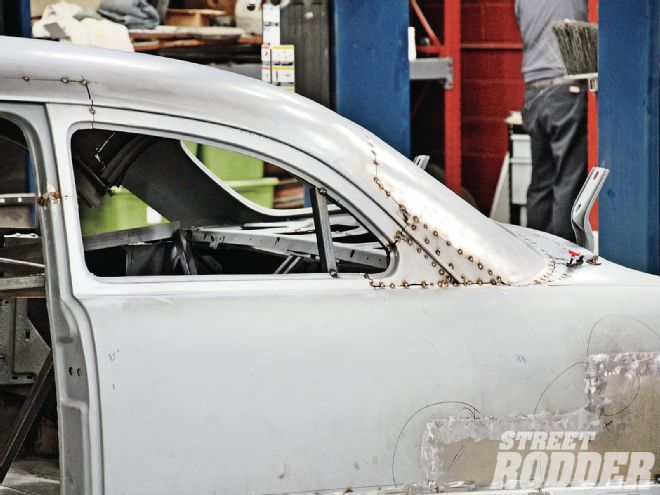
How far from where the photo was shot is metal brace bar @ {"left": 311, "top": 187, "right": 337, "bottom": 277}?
3141 mm

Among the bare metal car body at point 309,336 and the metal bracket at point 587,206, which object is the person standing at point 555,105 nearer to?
the metal bracket at point 587,206

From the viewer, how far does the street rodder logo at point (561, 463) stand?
3184 millimetres

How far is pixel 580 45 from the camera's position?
24.9 ft

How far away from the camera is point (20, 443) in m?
3.46

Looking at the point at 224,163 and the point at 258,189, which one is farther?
the point at 258,189

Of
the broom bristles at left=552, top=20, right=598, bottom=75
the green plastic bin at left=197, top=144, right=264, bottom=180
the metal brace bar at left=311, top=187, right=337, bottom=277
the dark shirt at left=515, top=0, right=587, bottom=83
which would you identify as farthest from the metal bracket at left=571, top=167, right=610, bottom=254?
the dark shirt at left=515, top=0, right=587, bottom=83

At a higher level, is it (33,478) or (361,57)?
(361,57)

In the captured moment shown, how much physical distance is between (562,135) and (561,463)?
6061mm

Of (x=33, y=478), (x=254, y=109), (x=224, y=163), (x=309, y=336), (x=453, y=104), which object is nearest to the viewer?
(x=309, y=336)

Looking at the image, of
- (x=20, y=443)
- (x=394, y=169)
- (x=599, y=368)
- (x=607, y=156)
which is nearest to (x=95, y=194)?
(x=20, y=443)

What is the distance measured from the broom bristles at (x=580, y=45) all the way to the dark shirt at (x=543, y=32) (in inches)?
43.2

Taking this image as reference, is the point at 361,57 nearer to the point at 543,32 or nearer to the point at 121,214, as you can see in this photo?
the point at 121,214

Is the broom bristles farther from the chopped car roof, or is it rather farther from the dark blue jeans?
the chopped car roof

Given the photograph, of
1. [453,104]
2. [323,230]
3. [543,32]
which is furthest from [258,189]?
[323,230]
